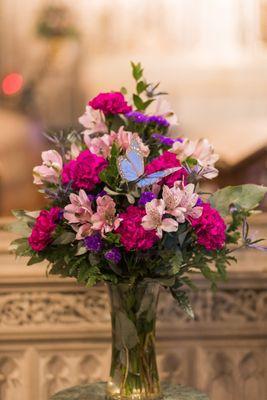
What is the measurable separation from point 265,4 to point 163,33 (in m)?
0.30

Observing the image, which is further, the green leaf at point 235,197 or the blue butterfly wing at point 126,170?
the green leaf at point 235,197

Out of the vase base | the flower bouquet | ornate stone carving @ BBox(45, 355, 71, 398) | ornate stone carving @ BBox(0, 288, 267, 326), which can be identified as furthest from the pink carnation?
ornate stone carving @ BBox(45, 355, 71, 398)

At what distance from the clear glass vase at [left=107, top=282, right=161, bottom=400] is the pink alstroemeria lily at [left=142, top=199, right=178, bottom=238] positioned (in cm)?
18

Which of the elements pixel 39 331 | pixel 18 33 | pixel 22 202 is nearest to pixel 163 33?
pixel 18 33

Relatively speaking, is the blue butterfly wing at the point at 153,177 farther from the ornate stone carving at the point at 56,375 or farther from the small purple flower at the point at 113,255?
the ornate stone carving at the point at 56,375

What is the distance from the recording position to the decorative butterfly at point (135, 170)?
1312mm

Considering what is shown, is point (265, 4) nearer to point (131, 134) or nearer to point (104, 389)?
point (131, 134)

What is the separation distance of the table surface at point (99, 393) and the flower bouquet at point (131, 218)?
0.09 meters

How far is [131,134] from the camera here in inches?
55.5

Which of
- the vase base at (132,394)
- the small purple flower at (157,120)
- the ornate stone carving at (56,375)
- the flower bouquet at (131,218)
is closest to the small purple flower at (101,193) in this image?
the flower bouquet at (131,218)

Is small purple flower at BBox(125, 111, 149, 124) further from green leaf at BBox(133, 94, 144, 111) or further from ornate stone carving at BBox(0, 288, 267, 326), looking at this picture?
ornate stone carving at BBox(0, 288, 267, 326)

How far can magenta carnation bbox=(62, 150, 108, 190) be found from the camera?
4.49 feet

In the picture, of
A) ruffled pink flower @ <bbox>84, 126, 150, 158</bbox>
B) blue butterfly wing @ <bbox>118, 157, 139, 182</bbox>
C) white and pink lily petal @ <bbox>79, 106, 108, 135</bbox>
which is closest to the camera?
blue butterfly wing @ <bbox>118, 157, 139, 182</bbox>

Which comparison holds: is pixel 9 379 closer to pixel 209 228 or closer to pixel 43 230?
pixel 43 230
